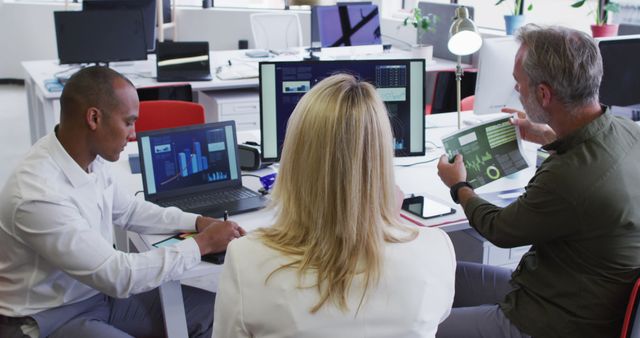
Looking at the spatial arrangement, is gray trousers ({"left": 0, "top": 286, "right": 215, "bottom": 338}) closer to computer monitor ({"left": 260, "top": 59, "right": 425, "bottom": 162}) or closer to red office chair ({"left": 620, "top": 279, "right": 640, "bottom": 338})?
computer monitor ({"left": 260, "top": 59, "right": 425, "bottom": 162})

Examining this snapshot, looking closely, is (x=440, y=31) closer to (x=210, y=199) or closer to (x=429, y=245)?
(x=210, y=199)

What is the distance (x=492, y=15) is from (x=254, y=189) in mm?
3835

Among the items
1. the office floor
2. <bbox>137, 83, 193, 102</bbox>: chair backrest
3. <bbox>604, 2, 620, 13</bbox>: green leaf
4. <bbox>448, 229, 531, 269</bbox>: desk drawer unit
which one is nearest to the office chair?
<bbox>604, 2, 620, 13</bbox>: green leaf

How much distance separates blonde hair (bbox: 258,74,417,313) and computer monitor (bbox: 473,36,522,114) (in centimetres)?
184

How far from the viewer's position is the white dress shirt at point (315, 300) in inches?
47.3

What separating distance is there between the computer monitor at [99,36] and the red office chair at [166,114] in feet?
3.93

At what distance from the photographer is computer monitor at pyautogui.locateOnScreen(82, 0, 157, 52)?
4570 mm

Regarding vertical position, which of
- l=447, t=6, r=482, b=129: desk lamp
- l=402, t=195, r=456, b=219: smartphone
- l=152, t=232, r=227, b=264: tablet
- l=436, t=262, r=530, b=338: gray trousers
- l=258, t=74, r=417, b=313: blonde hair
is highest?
l=447, t=6, r=482, b=129: desk lamp

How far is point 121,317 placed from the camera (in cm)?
200

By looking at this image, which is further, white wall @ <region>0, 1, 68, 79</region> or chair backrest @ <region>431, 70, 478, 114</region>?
white wall @ <region>0, 1, 68, 79</region>

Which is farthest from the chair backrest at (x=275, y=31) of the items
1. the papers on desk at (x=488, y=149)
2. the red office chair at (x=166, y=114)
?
the papers on desk at (x=488, y=149)

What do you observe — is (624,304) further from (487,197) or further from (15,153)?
(15,153)

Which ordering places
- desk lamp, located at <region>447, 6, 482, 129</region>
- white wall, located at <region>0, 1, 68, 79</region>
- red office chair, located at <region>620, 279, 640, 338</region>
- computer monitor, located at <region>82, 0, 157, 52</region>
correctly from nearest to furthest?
red office chair, located at <region>620, 279, 640, 338</region> → desk lamp, located at <region>447, 6, 482, 129</region> → computer monitor, located at <region>82, 0, 157, 52</region> → white wall, located at <region>0, 1, 68, 79</region>

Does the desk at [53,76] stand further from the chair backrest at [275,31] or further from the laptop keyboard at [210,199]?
the laptop keyboard at [210,199]
